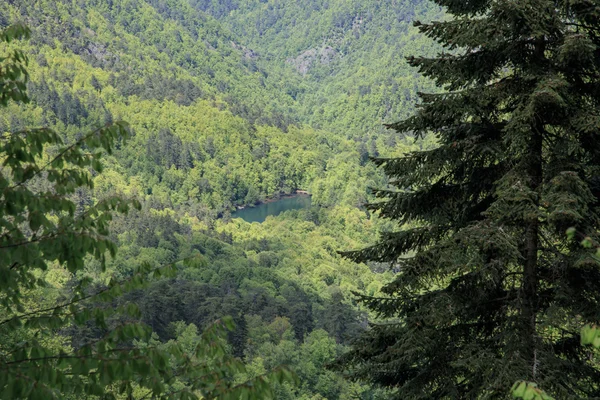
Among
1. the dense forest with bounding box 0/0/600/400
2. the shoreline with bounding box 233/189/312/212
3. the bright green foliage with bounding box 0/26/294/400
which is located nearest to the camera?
the bright green foliage with bounding box 0/26/294/400

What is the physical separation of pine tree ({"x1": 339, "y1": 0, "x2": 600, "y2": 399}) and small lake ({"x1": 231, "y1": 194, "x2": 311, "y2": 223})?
92.6 metres

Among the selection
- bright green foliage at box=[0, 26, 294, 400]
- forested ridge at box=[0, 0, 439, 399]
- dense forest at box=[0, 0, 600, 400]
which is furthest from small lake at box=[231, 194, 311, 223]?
bright green foliage at box=[0, 26, 294, 400]

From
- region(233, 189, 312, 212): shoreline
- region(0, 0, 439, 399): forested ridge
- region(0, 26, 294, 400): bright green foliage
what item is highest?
region(0, 26, 294, 400): bright green foliage

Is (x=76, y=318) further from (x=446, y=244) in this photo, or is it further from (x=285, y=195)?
(x=285, y=195)

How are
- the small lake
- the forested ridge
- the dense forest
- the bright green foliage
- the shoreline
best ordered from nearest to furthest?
1. the bright green foliage
2. the dense forest
3. the forested ridge
4. the small lake
5. the shoreline

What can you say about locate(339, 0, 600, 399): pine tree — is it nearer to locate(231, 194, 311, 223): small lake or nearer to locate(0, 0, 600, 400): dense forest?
locate(0, 0, 600, 400): dense forest

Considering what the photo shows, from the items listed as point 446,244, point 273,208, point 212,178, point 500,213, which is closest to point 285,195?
point 273,208

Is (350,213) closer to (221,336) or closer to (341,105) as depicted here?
(221,336)

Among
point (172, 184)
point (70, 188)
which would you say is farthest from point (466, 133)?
point (172, 184)

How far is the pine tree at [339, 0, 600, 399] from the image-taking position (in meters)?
5.32

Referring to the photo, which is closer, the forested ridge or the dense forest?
the dense forest

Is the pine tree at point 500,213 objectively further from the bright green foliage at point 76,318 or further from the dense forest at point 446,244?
the bright green foliage at point 76,318

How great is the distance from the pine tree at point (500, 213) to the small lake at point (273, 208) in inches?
3644

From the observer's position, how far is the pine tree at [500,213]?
5316 mm
